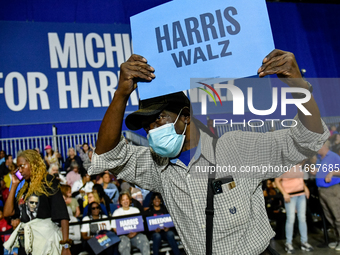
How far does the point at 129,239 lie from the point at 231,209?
4415 millimetres

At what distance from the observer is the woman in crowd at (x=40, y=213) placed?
382cm

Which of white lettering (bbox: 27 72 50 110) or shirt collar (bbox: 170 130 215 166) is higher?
white lettering (bbox: 27 72 50 110)

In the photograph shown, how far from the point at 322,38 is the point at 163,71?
49.7 feet

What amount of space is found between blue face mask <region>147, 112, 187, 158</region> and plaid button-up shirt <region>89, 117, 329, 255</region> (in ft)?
0.28

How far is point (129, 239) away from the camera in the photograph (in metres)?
5.75

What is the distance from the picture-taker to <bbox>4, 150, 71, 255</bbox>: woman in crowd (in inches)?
151

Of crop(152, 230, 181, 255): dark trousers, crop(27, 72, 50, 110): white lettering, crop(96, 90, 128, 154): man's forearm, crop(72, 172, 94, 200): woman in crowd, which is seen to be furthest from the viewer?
crop(27, 72, 50, 110): white lettering

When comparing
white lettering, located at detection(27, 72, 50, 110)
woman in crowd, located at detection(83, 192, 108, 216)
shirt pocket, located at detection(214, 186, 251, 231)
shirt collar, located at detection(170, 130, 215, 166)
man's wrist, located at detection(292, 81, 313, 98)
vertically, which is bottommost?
woman in crowd, located at detection(83, 192, 108, 216)

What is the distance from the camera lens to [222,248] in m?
1.70

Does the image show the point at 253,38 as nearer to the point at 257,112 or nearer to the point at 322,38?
the point at 257,112

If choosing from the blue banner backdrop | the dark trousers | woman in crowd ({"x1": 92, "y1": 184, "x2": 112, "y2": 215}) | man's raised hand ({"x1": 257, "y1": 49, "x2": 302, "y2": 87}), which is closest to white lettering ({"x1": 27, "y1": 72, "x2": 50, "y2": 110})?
the blue banner backdrop

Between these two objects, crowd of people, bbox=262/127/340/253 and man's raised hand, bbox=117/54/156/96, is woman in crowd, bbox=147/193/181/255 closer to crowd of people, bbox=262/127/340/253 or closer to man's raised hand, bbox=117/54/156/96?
crowd of people, bbox=262/127/340/253

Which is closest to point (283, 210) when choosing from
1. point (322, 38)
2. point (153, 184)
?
point (153, 184)

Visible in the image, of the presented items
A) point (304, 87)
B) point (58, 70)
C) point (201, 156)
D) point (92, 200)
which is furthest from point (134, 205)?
point (58, 70)
